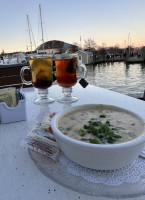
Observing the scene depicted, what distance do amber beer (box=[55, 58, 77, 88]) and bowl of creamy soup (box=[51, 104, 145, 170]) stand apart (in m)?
0.44

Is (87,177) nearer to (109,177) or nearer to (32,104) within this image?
(109,177)

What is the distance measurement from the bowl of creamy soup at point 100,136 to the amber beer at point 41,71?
467 millimetres

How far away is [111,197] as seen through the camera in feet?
1.06

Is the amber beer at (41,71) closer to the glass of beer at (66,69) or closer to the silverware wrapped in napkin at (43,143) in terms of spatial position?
the glass of beer at (66,69)

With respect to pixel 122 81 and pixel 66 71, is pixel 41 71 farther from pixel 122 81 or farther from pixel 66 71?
pixel 122 81

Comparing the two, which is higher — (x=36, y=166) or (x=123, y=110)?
(x=123, y=110)

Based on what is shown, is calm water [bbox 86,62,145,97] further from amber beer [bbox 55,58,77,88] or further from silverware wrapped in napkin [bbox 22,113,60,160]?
silverware wrapped in napkin [bbox 22,113,60,160]

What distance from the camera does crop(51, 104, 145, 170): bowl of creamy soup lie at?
33 cm

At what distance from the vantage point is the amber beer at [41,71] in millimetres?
917

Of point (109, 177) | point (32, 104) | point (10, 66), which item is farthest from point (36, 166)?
point (10, 66)

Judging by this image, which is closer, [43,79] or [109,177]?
[109,177]

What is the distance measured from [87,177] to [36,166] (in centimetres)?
13

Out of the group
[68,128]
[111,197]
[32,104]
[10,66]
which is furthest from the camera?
[10,66]

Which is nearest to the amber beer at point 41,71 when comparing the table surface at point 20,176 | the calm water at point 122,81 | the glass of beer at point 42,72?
the glass of beer at point 42,72
